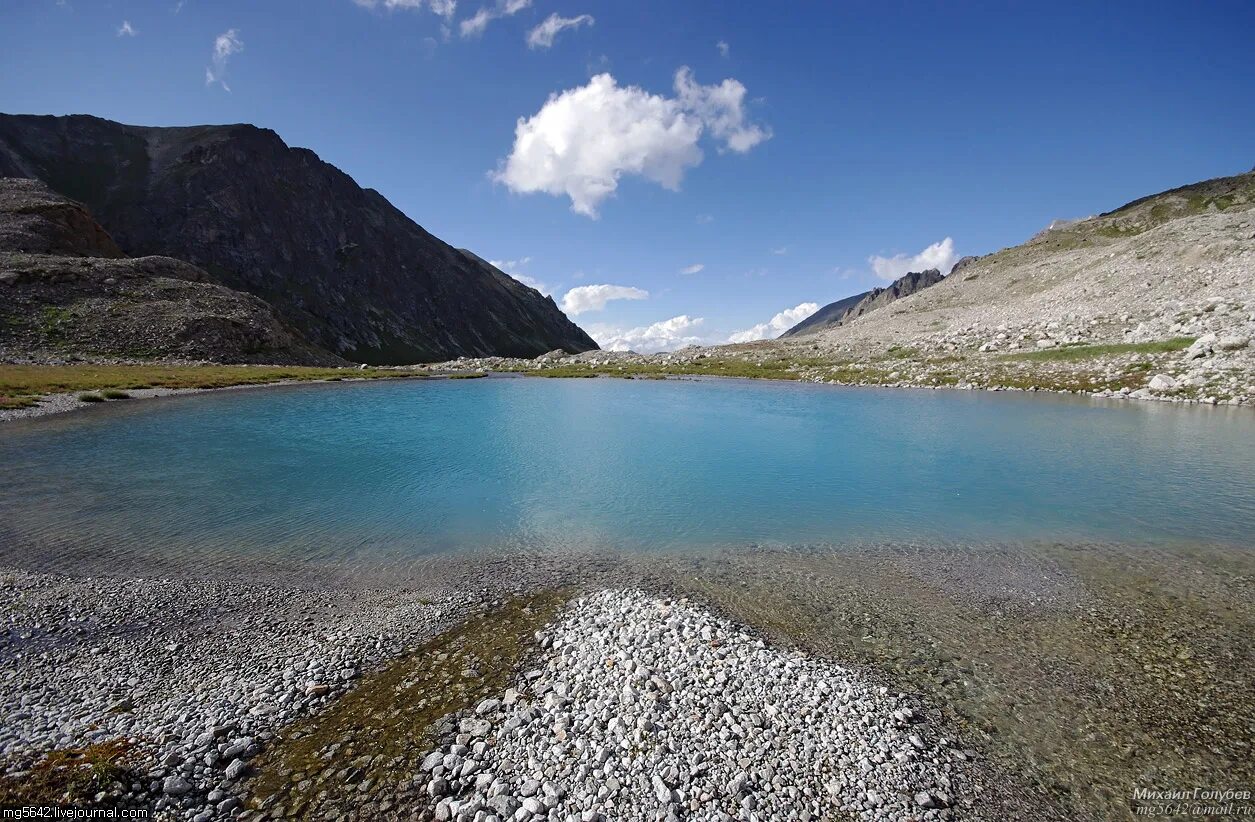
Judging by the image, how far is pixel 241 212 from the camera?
152 metres

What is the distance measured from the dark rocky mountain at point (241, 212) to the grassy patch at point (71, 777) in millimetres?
154578

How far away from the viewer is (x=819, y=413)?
41.8m

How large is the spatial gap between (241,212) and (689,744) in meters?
195

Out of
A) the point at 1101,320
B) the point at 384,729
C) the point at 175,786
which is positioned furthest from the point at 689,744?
the point at 1101,320

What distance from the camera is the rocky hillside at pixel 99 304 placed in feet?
214

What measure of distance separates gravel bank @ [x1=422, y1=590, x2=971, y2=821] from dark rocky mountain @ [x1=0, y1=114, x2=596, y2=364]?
15651 centimetres

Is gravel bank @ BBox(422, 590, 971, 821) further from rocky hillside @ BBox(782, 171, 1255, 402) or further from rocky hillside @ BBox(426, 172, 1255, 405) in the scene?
rocky hillside @ BBox(782, 171, 1255, 402)

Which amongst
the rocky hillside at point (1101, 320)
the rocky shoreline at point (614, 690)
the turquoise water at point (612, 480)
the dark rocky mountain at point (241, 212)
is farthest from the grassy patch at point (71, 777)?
the dark rocky mountain at point (241, 212)

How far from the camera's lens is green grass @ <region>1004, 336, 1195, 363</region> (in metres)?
48.7

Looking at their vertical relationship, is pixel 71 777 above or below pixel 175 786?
above

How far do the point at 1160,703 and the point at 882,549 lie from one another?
265 inches

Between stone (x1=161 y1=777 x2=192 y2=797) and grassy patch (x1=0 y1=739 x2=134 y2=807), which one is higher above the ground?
grassy patch (x1=0 y1=739 x2=134 y2=807)

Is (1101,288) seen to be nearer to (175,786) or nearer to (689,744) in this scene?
(689,744)

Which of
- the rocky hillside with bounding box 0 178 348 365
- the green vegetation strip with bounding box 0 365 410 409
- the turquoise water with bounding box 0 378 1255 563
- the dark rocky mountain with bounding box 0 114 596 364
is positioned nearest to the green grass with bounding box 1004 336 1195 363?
the turquoise water with bounding box 0 378 1255 563
